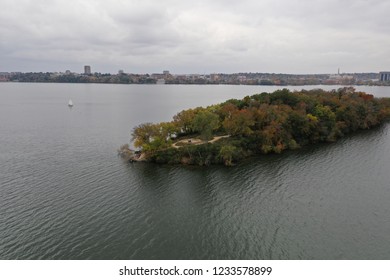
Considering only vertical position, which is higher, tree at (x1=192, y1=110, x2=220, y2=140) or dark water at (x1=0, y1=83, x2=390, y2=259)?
tree at (x1=192, y1=110, x2=220, y2=140)

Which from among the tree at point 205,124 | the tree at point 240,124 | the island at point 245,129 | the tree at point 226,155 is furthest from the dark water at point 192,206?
the tree at point 240,124

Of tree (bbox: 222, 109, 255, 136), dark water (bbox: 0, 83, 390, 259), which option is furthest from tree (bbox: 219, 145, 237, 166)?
tree (bbox: 222, 109, 255, 136)

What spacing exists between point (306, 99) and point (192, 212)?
64320 millimetres

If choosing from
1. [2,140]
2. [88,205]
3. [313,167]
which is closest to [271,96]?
[313,167]

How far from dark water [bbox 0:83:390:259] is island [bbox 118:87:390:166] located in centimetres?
359

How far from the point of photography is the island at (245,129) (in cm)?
5772

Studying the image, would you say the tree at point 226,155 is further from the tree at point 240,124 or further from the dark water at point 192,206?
the tree at point 240,124

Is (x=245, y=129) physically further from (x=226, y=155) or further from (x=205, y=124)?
(x=226, y=155)

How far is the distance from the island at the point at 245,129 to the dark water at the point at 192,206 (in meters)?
3.59

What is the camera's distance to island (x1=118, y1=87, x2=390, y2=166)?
5772cm

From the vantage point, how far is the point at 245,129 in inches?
2549

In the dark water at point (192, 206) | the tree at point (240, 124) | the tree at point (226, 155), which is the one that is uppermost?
the tree at point (240, 124)

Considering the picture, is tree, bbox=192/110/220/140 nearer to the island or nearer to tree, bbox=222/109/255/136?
the island

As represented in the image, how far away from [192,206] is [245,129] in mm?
30604
